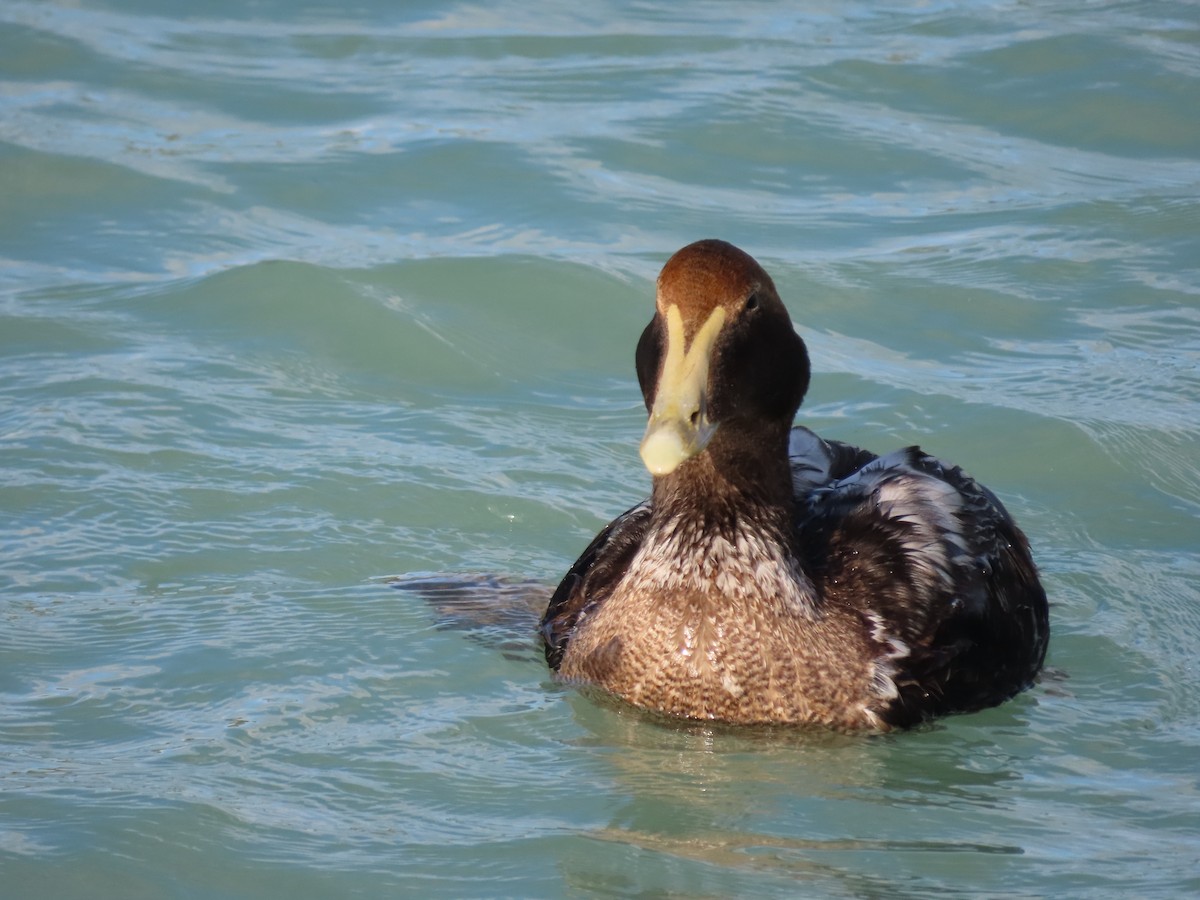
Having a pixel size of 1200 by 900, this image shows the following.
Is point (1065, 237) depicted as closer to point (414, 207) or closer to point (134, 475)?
point (414, 207)

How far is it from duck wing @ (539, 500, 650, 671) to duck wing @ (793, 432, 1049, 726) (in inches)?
23.7

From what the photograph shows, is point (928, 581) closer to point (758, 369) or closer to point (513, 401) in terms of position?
point (758, 369)

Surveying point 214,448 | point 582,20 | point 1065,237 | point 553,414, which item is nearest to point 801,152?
point 1065,237

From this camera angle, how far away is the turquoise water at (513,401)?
523 centimetres

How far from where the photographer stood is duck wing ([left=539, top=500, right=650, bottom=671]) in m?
6.46

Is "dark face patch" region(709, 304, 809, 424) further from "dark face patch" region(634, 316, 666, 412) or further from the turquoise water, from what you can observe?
the turquoise water

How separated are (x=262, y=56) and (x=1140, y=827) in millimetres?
10068

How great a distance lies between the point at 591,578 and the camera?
6543 mm

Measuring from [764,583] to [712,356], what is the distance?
0.82m

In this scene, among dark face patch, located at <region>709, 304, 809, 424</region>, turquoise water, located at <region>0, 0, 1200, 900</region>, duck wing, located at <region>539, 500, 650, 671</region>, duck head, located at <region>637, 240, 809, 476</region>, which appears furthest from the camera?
duck wing, located at <region>539, 500, 650, 671</region>

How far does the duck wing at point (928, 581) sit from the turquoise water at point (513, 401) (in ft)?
0.53

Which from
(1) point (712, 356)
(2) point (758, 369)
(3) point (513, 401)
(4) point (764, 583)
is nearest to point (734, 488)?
(4) point (764, 583)

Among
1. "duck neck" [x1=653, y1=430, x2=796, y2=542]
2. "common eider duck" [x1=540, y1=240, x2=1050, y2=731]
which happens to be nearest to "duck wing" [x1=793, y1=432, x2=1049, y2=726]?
"common eider duck" [x1=540, y1=240, x2=1050, y2=731]

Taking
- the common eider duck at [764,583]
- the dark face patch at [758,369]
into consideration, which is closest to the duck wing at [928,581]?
the common eider duck at [764,583]
